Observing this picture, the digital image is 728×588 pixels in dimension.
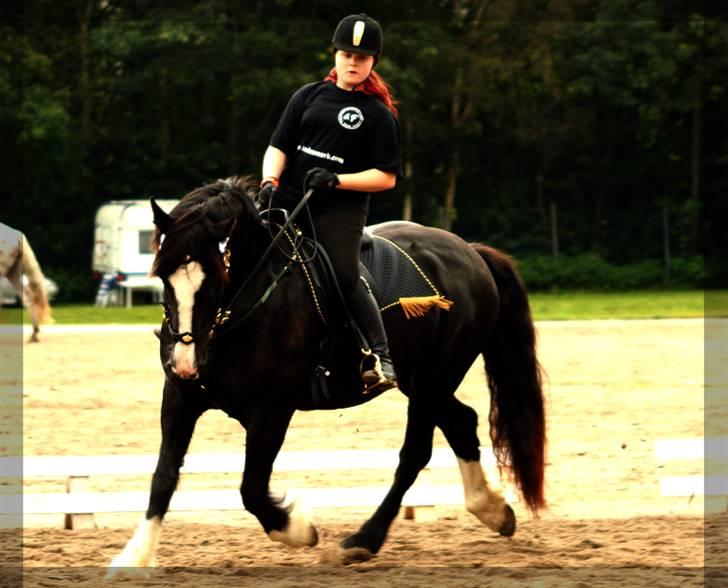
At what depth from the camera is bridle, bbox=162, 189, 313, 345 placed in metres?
5.26

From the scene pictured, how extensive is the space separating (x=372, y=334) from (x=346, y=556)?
3.47 ft

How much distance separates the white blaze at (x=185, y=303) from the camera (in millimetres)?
5176

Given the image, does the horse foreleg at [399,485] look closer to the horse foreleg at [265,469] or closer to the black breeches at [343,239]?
the horse foreleg at [265,469]

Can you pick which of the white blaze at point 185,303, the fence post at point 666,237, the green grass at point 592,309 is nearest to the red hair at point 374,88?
the white blaze at point 185,303

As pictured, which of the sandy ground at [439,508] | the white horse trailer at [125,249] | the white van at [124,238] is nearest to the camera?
the sandy ground at [439,508]

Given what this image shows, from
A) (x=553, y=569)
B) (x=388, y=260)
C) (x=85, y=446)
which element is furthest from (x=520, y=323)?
(x=85, y=446)

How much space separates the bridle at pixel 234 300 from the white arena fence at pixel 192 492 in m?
1.69

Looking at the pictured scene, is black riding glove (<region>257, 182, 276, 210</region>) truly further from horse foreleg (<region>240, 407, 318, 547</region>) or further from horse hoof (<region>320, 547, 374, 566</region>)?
horse hoof (<region>320, 547, 374, 566</region>)

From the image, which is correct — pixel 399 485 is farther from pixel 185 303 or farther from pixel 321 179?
pixel 185 303

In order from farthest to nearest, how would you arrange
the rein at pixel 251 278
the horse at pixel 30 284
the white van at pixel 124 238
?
the white van at pixel 124 238 → the horse at pixel 30 284 → the rein at pixel 251 278

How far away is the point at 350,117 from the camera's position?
6.13 meters

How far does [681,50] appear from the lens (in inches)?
1368

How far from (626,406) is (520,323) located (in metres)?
Result: 5.20

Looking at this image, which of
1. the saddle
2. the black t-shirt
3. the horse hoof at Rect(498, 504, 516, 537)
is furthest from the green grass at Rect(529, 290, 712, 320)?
the black t-shirt
